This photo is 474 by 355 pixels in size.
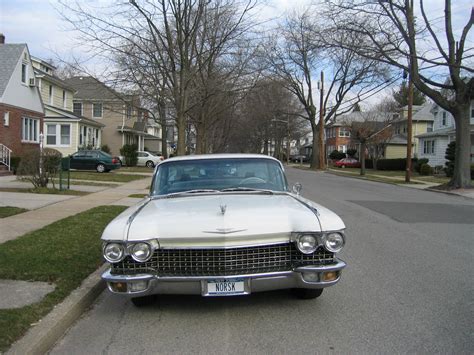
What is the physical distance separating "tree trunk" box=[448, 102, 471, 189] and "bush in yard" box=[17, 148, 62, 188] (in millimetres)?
17936

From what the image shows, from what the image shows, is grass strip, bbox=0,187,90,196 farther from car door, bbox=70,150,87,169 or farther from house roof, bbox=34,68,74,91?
house roof, bbox=34,68,74,91

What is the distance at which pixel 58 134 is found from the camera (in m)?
37.9

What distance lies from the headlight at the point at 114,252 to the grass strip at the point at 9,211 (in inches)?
274

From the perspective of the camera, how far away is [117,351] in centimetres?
412

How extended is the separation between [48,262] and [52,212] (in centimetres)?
536

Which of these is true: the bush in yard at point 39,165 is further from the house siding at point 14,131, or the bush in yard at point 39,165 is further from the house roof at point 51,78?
the house roof at point 51,78

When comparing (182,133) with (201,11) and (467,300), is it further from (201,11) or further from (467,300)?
(467,300)

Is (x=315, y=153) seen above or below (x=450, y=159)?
above

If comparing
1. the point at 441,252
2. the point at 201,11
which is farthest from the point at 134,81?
the point at 441,252

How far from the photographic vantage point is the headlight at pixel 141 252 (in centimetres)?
442

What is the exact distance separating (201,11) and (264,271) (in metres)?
12.5

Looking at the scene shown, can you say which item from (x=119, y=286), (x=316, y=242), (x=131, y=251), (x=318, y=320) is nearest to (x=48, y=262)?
(x=119, y=286)

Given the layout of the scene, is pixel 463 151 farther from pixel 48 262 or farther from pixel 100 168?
pixel 48 262

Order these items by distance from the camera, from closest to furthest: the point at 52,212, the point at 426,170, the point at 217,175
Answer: the point at 217,175 < the point at 52,212 < the point at 426,170
